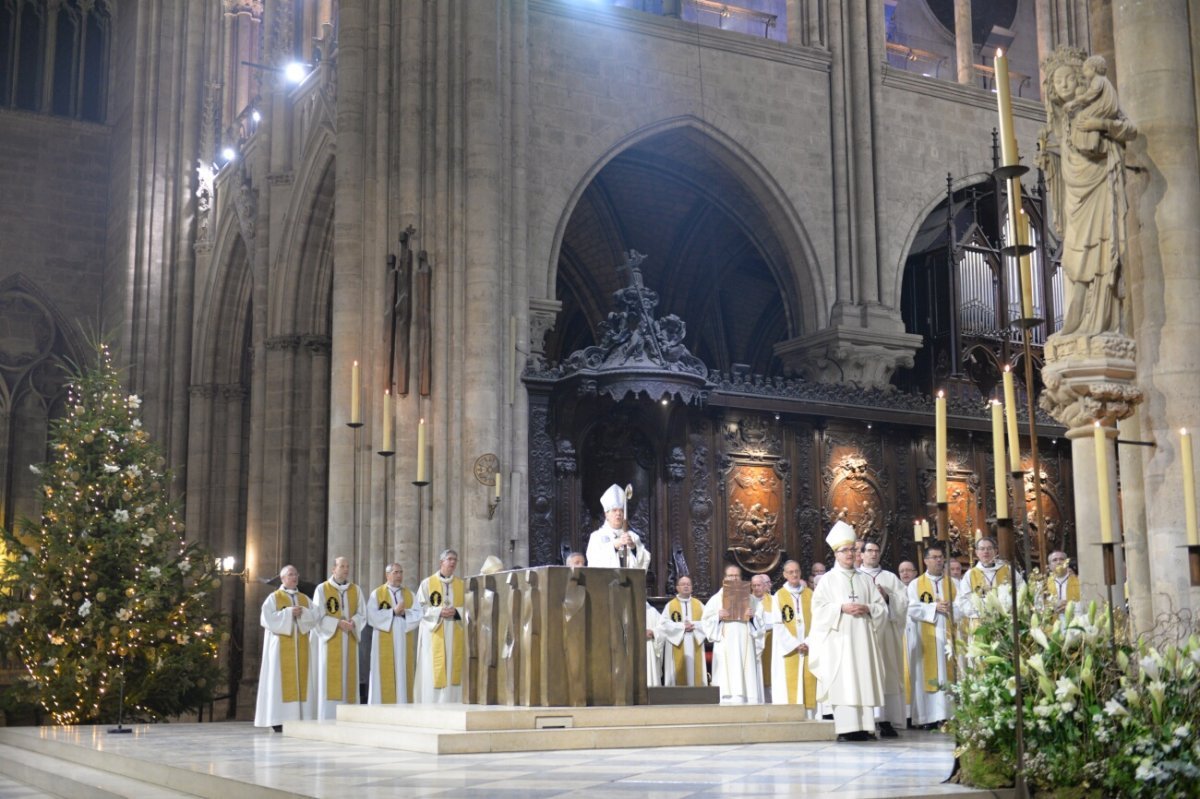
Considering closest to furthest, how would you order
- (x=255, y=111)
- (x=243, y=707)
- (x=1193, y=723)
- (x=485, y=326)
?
(x=1193, y=723) → (x=485, y=326) → (x=243, y=707) → (x=255, y=111)

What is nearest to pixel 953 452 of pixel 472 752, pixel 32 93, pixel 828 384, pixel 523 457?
pixel 828 384

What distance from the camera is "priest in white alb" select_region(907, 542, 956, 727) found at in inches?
496

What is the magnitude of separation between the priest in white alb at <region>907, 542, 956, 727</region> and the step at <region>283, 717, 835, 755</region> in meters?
3.22

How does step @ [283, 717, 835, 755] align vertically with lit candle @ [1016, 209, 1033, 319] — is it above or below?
below

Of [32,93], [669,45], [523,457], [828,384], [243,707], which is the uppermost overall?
[32,93]

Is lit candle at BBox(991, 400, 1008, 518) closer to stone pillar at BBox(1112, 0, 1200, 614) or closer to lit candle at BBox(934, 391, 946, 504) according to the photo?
lit candle at BBox(934, 391, 946, 504)

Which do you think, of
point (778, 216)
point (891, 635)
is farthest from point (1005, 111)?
point (778, 216)

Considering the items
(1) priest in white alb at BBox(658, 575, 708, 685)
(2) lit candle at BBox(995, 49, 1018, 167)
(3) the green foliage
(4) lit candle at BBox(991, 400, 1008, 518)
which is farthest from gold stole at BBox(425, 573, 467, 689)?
(2) lit candle at BBox(995, 49, 1018, 167)

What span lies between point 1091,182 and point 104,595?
10.8m

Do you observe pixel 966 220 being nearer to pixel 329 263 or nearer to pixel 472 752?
pixel 329 263

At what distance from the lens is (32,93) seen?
94.9 ft

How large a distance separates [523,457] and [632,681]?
7.10 metres

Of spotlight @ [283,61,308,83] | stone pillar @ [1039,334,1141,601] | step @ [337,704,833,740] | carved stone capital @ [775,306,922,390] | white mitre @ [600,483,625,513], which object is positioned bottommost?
step @ [337,704,833,740]

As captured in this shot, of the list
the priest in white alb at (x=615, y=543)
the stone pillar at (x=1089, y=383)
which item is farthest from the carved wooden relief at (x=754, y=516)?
the stone pillar at (x=1089, y=383)
